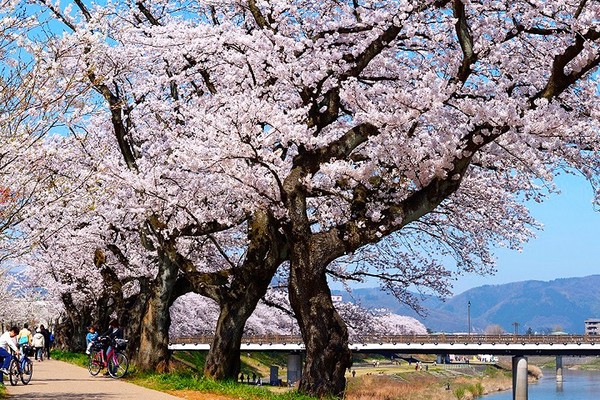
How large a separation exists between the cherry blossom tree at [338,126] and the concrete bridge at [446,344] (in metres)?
62.5

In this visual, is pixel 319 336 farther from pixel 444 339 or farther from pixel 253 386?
pixel 444 339

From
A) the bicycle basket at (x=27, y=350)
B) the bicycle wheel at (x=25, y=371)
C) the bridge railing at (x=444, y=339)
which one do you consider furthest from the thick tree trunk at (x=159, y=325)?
the bridge railing at (x=444, y=339)

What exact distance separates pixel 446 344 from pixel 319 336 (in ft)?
260

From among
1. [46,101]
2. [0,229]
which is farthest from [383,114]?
[0,229]

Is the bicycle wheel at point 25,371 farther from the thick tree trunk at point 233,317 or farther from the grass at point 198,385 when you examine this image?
the thick tree trunk at point 233,317

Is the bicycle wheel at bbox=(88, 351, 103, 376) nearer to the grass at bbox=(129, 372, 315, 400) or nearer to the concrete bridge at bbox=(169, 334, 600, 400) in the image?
the grass at bbox=(129, 372, 315, 400)

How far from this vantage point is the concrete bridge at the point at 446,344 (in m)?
86.9

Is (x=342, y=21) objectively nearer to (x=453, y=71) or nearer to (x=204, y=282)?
(x=453, y=71)

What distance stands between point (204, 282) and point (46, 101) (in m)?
9.24

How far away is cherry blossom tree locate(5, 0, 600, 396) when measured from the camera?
1477 centimetres

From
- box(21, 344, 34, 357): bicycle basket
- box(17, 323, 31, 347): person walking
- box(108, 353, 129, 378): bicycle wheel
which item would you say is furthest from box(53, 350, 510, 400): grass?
box(17, 323, 31, 347): person walking

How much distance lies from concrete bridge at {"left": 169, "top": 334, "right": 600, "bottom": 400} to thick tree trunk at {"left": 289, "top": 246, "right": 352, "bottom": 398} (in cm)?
6645

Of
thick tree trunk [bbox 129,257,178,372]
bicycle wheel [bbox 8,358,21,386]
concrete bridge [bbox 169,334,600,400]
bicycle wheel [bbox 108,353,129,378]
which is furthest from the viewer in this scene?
concrete bridge [bbox 169,334,600,400]

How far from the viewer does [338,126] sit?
20.5 meters
